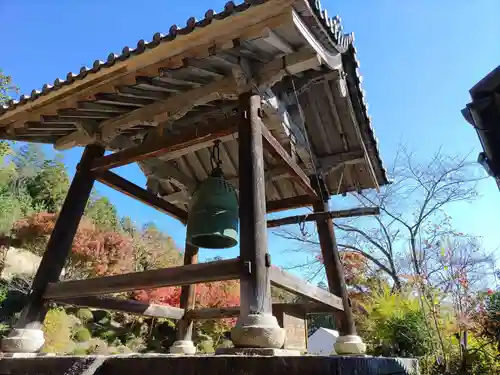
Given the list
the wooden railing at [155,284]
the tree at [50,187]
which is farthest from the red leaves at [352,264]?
the tree at [50,187]

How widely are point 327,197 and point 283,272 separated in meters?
2.51

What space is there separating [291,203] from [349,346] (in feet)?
6.39

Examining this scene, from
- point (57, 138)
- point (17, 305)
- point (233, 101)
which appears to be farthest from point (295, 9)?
point (17, 305)

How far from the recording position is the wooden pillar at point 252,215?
258 cm

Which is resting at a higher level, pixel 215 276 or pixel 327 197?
pixel 327 197

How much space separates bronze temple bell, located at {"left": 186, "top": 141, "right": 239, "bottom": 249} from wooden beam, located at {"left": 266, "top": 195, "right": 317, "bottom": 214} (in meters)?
1.38

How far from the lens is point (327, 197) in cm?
527

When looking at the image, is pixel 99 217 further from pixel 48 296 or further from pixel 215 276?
pixel 215 276

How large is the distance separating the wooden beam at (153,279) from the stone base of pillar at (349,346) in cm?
239

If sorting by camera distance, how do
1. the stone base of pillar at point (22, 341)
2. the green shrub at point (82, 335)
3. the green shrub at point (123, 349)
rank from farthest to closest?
the green shrub at point (82, 335)
the green shrub at point (123, 349)
the stone base of pillar at point (22, 341)

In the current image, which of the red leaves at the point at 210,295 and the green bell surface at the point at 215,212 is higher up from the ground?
the red leaves at the point at 210,295

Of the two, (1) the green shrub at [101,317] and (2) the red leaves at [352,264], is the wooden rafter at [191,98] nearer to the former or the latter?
(1) the green shrub at [101,317]

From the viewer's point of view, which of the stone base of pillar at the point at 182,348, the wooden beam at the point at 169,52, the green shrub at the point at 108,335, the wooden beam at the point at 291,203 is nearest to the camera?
the wooden beam at the point at 169,52

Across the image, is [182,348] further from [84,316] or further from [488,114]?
[84,316]
